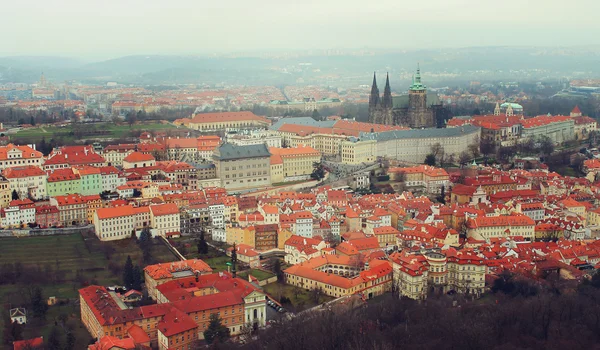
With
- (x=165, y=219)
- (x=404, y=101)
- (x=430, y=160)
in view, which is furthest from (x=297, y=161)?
(x=404, y=101)

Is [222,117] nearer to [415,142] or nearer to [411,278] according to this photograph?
[415,142]

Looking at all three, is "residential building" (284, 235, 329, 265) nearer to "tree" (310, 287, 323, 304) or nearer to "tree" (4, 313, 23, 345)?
"tree" (310, 287, 323, 304)

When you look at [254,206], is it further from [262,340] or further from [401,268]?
[262,340]

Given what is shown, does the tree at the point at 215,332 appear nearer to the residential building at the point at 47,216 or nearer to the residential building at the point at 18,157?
the residential building at the point at 47,216

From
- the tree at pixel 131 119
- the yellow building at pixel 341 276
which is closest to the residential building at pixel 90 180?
the yellow building at pixel 341 276

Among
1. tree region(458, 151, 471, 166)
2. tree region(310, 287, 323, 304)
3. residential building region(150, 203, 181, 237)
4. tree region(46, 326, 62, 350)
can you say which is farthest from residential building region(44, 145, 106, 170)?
tree region(458, 151, 471, 166)

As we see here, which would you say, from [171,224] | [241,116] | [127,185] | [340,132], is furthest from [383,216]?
[241,116]
